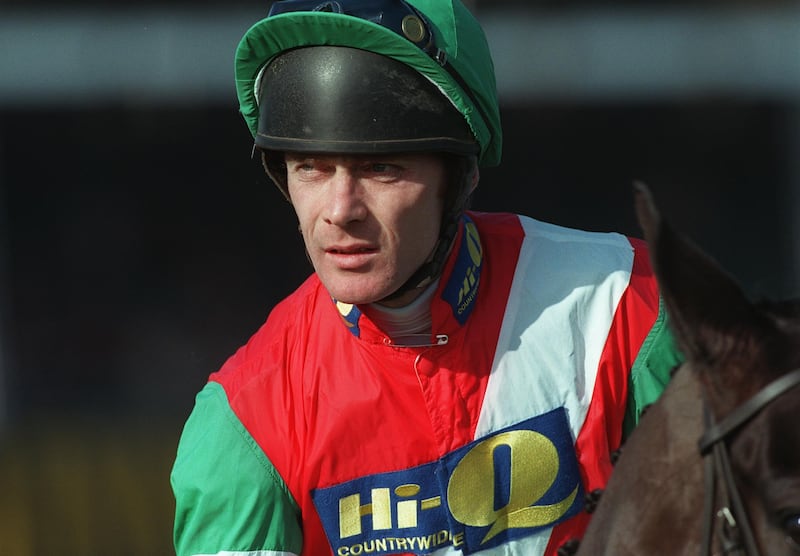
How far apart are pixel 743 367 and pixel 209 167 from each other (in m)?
6.22

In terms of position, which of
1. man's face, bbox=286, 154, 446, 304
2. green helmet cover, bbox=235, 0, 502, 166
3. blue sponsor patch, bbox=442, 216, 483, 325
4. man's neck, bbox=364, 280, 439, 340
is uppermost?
green helmet cover, bbox=235, 0, 502, 166

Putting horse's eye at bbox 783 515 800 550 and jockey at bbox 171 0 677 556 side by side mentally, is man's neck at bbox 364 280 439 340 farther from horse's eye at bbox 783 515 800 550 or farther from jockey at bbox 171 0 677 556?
horse's eye at bbox 783 515 800 550

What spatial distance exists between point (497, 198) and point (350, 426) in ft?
16.6

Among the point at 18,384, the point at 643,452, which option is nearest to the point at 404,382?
the point at 643,452

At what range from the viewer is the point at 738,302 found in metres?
1.50

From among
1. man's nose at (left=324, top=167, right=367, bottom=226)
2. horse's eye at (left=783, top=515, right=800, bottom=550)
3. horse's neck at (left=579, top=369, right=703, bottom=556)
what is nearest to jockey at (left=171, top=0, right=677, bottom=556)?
man's nose at (left=324, top=167, right=367, bottom=226)

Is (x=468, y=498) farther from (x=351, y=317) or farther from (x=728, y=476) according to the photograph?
(x=728, y=476)

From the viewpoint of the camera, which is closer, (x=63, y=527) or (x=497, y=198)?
(x=63, y=527)

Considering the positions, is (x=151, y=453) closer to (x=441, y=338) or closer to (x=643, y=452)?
(x=441, y=338)

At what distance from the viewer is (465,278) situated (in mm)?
2582

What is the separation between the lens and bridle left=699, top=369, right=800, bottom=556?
4.76 ft

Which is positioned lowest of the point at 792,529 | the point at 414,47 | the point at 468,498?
the point at 468,498

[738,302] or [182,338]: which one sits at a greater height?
[738,302]

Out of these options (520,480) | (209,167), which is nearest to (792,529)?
(520,480)
